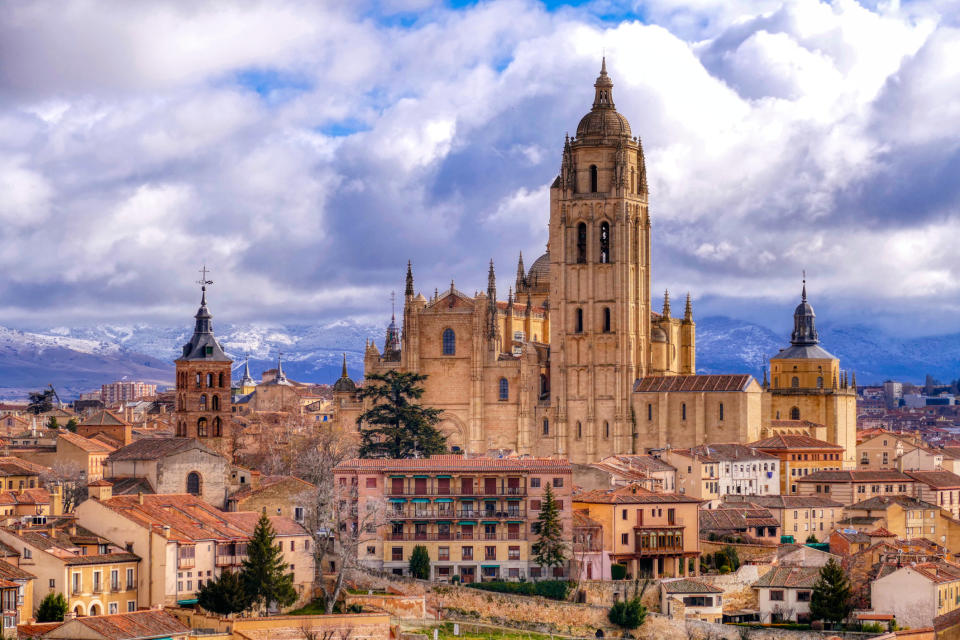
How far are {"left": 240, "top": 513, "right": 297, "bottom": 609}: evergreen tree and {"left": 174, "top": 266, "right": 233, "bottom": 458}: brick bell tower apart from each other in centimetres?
2602

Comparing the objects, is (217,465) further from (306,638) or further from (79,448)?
(306,638)

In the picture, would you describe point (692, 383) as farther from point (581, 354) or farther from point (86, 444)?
point (86, 444)

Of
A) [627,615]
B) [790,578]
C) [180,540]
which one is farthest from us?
[790,578]

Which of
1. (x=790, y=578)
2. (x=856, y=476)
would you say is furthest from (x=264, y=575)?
(x=856, y=476)

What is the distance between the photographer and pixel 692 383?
11838 centimetres

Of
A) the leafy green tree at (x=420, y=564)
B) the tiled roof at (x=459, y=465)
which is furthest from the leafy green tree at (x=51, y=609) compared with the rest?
the tiled roof at (x=459, y=465)

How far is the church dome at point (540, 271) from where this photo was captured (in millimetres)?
136625

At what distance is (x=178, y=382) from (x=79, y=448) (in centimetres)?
686

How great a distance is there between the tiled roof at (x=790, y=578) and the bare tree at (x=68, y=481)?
30.9 metres

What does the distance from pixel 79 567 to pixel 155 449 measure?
2435 cm

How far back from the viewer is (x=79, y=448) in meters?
99.8

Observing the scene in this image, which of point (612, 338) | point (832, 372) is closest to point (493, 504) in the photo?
point (612, 338)

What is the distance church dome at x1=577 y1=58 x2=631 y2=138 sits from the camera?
4838 inches

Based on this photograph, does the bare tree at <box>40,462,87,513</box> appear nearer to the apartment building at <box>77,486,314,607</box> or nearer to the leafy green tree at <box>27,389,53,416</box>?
the apartment building at <box>77,486,314,607</box>
